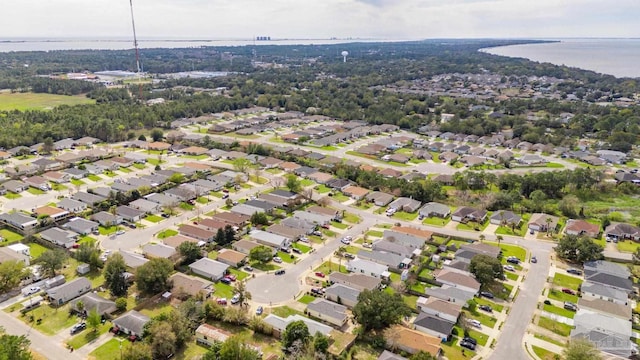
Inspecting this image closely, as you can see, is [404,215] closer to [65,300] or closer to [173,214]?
[173,214]

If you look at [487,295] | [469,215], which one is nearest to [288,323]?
[487,295]

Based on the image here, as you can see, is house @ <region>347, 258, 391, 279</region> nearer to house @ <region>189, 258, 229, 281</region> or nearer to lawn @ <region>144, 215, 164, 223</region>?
house @ <region>189, 258, 229, 281</region>

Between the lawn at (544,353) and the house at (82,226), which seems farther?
the house at (82,226)

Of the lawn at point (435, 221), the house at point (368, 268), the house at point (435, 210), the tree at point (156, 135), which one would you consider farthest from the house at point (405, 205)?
the tree at point (156, 135)

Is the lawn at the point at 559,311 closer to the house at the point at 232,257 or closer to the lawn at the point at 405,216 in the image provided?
the lawn at the point at 405,216

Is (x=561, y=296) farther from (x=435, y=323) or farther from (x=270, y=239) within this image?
(x=270, y=239)

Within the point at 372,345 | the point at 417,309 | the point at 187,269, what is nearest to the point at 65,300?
the point at 187,269
